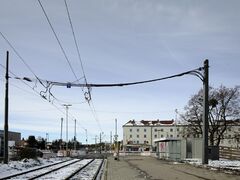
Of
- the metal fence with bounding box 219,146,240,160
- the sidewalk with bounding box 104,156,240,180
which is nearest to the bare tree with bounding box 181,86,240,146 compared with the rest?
the metal fence with bounding box 219,146,240,160

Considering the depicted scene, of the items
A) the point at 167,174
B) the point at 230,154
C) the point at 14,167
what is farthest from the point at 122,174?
the point at 230,154

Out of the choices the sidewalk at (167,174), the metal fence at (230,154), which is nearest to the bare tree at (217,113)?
the metal fence at (230,154)

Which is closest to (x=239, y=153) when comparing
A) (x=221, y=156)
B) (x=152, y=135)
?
(x=221, y=156)

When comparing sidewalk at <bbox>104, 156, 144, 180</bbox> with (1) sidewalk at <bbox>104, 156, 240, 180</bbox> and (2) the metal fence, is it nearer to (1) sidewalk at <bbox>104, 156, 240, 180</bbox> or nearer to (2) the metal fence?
(1) sidewalk at <bbox>104, 156, 240, 180</bbox>

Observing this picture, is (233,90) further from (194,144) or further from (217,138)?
(194,144)

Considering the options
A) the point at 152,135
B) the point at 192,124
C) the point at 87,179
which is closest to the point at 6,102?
the point at 87,179

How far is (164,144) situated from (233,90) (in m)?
17.0

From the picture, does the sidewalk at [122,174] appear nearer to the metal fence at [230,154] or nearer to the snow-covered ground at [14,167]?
the snow-covered ground at [14,167]

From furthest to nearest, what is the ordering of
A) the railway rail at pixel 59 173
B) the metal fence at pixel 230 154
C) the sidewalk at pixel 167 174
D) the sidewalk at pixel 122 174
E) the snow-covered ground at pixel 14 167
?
the metal fence at pixel 230 154 < the snow-covered ground at pixel 14 167 < the railway rail at pixel 59 173 < the sidewalk at pixel 122 174 < the sidewalk at pixel 167 174

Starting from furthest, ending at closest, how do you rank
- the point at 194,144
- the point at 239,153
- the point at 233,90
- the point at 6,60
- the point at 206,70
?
the point at 233,90, the point at 239,153, the point at 194,144, the point at 6,60, the point at 206,70

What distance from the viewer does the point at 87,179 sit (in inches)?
1021

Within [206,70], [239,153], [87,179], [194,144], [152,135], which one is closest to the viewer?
[87,179]

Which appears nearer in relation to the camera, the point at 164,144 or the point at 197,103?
the point at 164,144

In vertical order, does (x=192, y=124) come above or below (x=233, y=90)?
below
